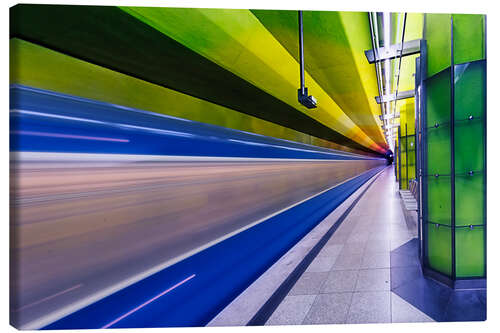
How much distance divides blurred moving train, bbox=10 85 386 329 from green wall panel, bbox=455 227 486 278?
2.46 metres

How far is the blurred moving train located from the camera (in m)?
1.53

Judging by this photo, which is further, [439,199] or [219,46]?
[439,199]

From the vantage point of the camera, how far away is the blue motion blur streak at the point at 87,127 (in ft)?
4.99

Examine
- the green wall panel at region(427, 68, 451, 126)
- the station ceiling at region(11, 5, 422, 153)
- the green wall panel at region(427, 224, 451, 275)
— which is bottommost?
the green wall panel at region(427, 224, 451, 275)

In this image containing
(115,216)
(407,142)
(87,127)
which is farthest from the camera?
(407,142)

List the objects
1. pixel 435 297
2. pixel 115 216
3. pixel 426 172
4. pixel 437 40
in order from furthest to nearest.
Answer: pixel 426 172
pixel 437 40
pixel 435 297
pixel 115 216

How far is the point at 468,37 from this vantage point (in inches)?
92.3

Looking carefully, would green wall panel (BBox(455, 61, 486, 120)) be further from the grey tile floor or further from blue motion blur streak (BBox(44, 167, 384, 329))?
blue motion blur streak (BBox(44, 167, 384, 329))

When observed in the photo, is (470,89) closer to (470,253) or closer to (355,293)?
(470,253)

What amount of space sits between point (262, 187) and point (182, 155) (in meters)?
1.71

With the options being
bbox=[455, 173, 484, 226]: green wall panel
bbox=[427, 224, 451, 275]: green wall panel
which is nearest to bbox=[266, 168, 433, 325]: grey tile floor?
bbox=[427, 224, 451, 275]: green wall panel

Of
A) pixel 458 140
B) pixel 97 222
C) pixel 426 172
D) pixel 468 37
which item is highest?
pixel 468 37

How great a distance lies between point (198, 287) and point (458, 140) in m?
3.12

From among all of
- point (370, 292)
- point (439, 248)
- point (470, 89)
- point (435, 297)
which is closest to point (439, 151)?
point (470, 89)
